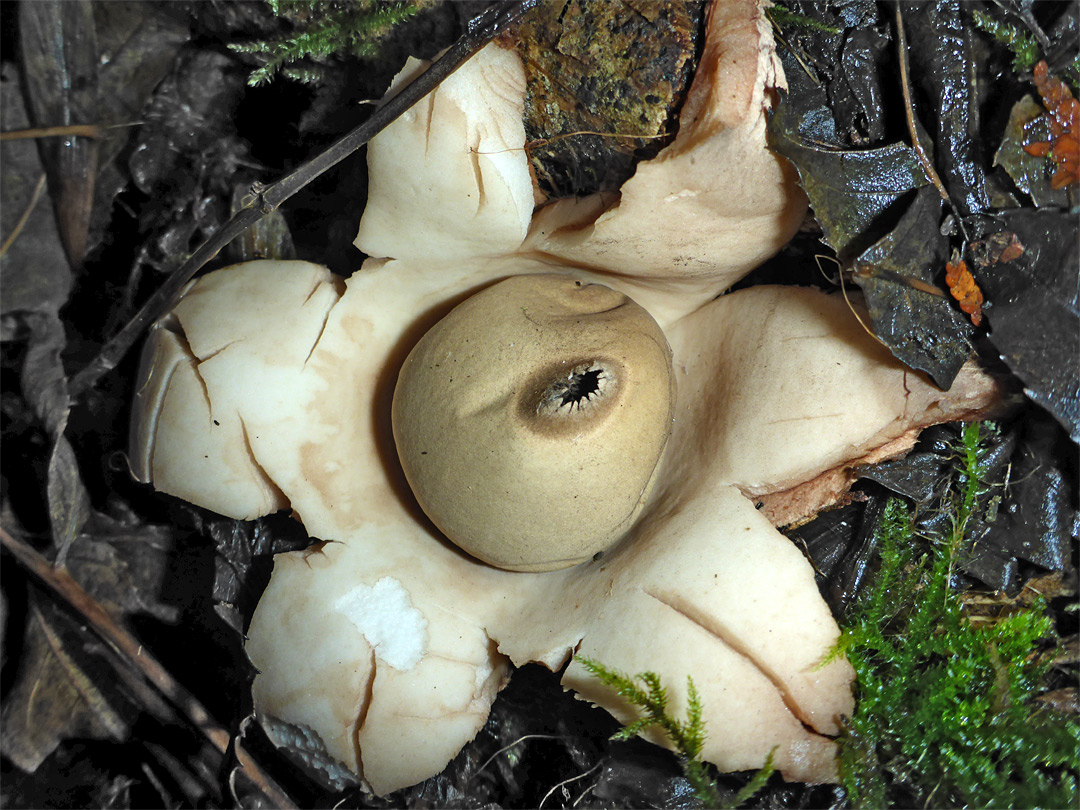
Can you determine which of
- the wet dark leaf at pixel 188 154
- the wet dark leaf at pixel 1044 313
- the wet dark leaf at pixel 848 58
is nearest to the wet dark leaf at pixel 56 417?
the wet dark leaf at pixel 188 154

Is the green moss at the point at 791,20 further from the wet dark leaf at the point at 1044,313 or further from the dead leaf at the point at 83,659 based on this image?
the dead leaf at the point at 83,659

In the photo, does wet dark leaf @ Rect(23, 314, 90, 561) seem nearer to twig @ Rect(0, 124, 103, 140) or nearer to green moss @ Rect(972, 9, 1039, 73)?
twig @ Rect(0, 124, 103, 140)

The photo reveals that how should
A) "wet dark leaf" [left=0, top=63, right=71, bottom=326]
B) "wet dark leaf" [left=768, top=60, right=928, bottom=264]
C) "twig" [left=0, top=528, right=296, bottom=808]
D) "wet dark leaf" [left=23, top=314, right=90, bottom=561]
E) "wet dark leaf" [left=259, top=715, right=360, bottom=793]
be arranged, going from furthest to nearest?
"wet dark leaf" [left=0, top=63, right=71, bottom=326] → "wet dark leaf" [left=23, top=314, right=90, bottom=561] → "twig" [left=0, top=528, right=296, bottom=808] → "wet dark leaf" [left=259, top=715, right=360, bottom=793] → "wet dark leaf" [left=768, top=60, right=928, bottom=264]

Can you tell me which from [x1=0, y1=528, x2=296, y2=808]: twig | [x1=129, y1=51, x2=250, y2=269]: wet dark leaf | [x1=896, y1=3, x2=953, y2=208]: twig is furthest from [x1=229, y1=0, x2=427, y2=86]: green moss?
[x1=0, y1=528, x2=296, y2=808]: twig

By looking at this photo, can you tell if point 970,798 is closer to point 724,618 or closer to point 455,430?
point 724,618

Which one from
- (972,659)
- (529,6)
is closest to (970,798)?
(972,659)

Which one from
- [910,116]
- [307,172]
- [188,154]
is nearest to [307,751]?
[307,172]

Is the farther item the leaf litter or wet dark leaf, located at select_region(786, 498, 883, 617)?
wet dark leaf, located at select_region(786, 498, 883, 617)
